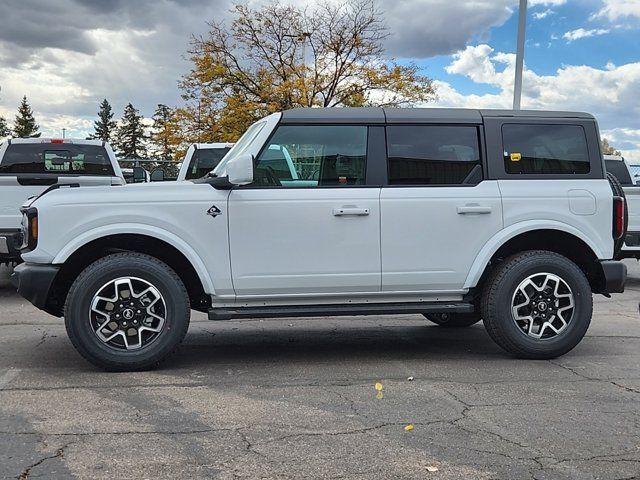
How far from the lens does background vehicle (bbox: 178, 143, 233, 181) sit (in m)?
13.0

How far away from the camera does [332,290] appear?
5.86 metres

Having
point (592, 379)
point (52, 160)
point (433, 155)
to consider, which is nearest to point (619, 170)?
point (433, 155)

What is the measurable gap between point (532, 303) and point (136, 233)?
321 cm

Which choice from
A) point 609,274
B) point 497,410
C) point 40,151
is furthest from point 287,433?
point 40,151

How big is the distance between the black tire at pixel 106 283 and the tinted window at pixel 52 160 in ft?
18.4

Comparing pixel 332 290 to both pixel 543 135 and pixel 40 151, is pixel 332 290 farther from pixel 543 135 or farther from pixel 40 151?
pixel 40 151

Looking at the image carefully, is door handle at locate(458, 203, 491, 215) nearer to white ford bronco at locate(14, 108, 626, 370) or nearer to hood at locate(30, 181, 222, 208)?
white ford bronco at locate(14, 108, 626, 370)

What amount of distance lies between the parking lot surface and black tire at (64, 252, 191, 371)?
0.48 feet

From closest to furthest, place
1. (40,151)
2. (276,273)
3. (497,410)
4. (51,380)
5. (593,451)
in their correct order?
(593,451)
(497,410)
(51,380)
(276,273)
(40,151)

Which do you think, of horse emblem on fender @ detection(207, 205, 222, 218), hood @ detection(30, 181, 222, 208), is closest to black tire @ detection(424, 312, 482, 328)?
horse emblem on fender @ detection(207, 205, 222, 218)

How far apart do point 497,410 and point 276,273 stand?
1.99m

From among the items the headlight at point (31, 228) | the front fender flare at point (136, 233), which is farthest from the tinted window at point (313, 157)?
the headlight at point (31, 228)

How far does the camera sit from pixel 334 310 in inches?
229

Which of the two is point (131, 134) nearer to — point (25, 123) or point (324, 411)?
point (25, 123)
